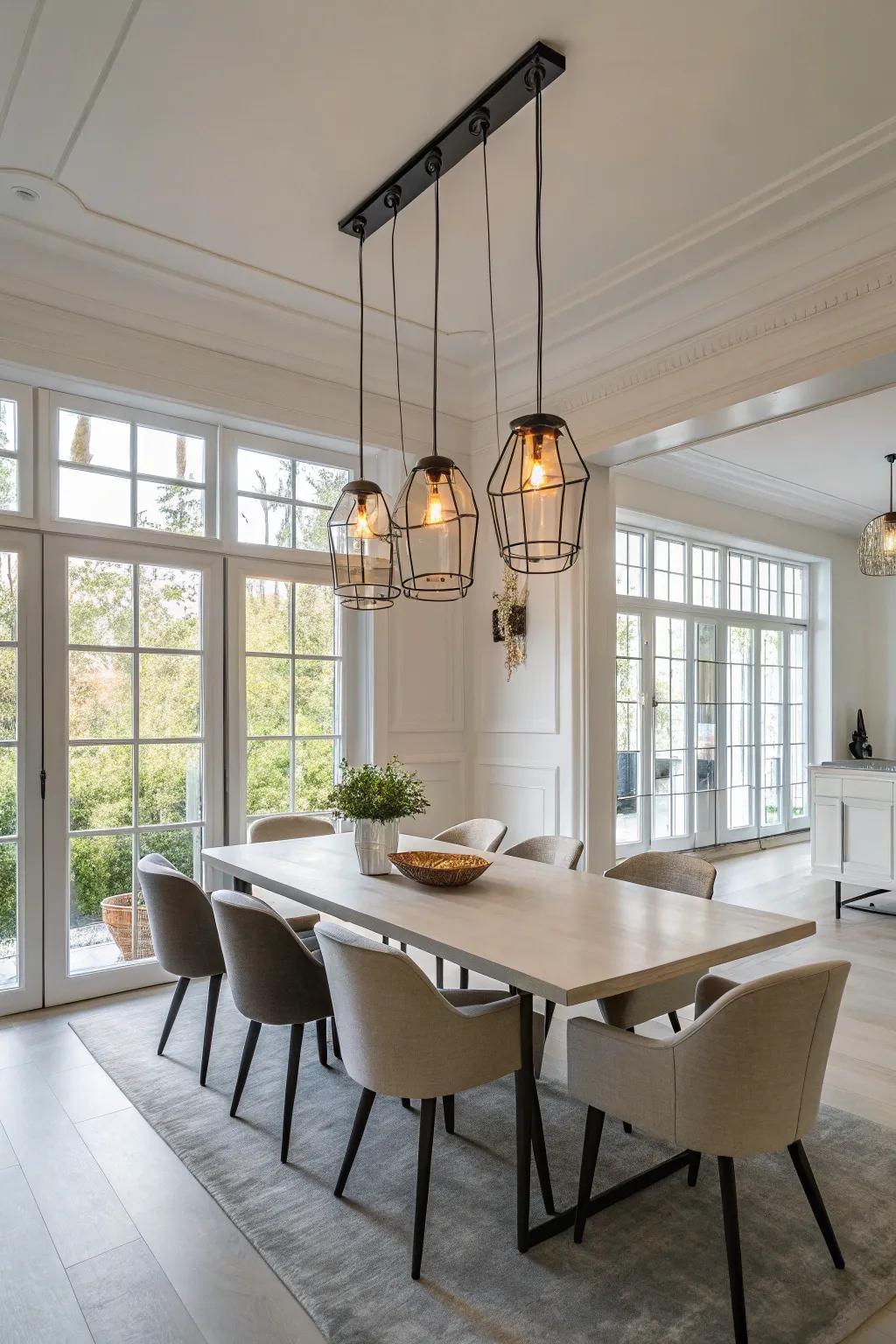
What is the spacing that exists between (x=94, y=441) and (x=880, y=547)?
16.0ft

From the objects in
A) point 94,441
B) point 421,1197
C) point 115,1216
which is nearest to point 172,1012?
point 115,1216

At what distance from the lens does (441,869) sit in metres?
2.72

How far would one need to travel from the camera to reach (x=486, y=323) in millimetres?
4168

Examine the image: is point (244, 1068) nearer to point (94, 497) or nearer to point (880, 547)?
point (94, 497)

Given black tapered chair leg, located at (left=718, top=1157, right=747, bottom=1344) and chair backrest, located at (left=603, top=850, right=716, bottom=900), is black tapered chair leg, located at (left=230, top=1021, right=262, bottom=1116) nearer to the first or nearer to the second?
chair backrest, located at (left=603, top=850, right=716, bottom=900)

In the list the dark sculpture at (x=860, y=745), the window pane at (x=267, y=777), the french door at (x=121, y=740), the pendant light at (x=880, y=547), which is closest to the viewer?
the french door at (x=121, y=740)

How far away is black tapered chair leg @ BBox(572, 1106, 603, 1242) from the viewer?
1.99 metres

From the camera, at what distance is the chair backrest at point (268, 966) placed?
94.3 inches

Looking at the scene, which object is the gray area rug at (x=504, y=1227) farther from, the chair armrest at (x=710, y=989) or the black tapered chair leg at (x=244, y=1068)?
the chair armrest at (x=710, y=989)

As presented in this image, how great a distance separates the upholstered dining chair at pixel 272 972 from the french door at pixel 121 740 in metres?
1.59

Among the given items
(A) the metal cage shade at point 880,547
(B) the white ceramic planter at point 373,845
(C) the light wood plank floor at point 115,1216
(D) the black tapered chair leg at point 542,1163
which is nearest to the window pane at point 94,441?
(B) the white ceramic planter at point 373,845

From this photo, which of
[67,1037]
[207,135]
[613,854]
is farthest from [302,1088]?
[207,135]

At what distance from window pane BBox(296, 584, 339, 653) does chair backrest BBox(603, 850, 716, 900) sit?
216 cm

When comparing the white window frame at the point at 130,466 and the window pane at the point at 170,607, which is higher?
the white window frame at the point at 130,466
